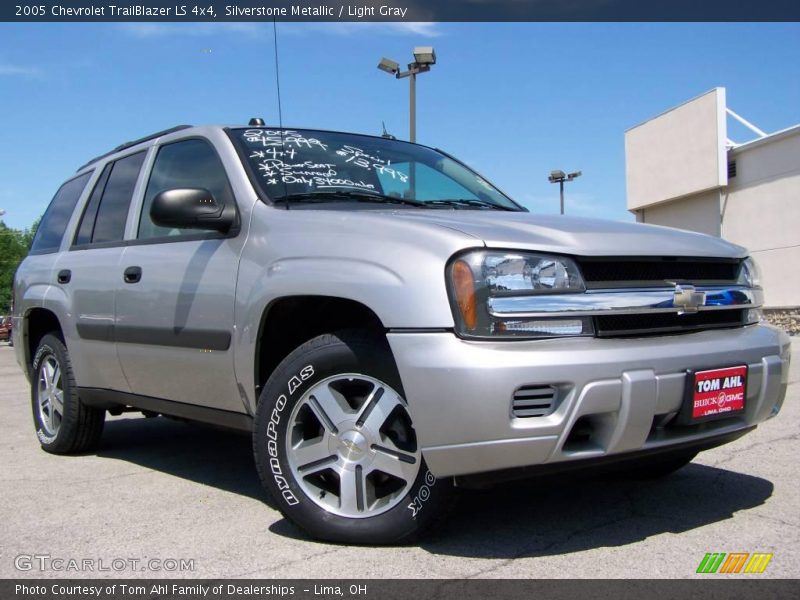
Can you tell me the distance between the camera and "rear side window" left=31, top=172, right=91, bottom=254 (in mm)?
5191

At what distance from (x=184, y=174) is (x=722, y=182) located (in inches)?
798

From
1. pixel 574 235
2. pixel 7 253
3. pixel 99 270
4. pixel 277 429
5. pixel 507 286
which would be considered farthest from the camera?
pixel 7 253

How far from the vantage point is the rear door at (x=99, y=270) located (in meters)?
4.34

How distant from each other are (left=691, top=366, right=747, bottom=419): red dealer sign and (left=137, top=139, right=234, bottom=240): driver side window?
83.0 inches

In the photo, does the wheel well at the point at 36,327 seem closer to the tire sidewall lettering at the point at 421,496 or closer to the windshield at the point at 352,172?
the windshield at the point at 352,172

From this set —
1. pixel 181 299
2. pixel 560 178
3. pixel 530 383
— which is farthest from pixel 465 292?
pixel 560 178

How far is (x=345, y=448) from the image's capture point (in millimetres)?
2959

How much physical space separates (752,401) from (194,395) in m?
2.41

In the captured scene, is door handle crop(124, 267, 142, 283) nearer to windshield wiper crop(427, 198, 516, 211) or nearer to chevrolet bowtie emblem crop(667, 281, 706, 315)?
windshield wiper crop(427, 198, 516, 211)

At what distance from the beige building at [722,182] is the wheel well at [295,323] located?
19.1 metres

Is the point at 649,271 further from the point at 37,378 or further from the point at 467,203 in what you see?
the point at 37,378

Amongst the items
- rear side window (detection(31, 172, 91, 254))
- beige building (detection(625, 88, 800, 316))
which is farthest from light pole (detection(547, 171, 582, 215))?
rear side window (detection(31, 172, 91, 254))

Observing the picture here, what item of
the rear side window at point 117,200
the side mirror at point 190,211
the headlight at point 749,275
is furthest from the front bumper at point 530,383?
the rear side window at point 117,200
